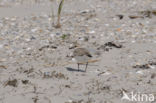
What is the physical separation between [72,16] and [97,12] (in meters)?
0.70

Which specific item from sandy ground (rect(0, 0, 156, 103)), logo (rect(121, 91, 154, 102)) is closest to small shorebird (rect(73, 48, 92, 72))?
sandy ground (rect(0, 0, 156, 103))

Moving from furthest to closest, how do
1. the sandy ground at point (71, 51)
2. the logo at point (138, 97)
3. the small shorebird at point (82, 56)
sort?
the small shorebird at point (82, 56)
the sandy ground at point (71, 51)
the logo at point (138, 97)

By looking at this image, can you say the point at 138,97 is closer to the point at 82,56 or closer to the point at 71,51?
the point at 82,56

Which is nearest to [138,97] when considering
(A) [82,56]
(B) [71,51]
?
(A) [82,56]

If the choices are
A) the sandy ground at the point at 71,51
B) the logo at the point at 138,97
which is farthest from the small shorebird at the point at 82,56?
the logo at the point at 138,97

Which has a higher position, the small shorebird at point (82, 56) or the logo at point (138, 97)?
the small shorebird at point (82, 56)

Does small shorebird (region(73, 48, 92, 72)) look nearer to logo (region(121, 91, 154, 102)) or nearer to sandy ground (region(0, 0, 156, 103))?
sandy ground (region(0, 0, 156, 103))

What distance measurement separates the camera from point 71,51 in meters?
5.49

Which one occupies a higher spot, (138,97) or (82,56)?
(82,56)

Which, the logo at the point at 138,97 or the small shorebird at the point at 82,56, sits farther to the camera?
the small shorebird at the point at 82,56

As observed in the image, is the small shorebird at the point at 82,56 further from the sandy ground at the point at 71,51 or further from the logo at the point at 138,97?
the logo at the point at 138,97

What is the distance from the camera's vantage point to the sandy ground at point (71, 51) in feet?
12.7

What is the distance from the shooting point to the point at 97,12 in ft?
27.4

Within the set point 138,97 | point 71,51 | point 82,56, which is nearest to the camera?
point 138,97
